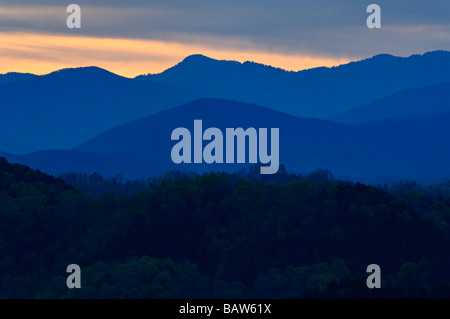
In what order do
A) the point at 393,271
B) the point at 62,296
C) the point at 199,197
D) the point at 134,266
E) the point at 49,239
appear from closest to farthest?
the point at 62,296, the point at 134,266, the point at 393,271, the point at 49,239, the point at 199,197

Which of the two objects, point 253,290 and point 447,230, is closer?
point 253,290

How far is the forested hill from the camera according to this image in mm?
89688

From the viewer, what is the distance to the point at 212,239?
101562 millimetres

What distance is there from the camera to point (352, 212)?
105062mm

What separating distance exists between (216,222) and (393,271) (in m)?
23.2

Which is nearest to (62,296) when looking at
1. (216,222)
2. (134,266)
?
(134,266)

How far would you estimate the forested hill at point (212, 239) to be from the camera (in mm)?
89688
